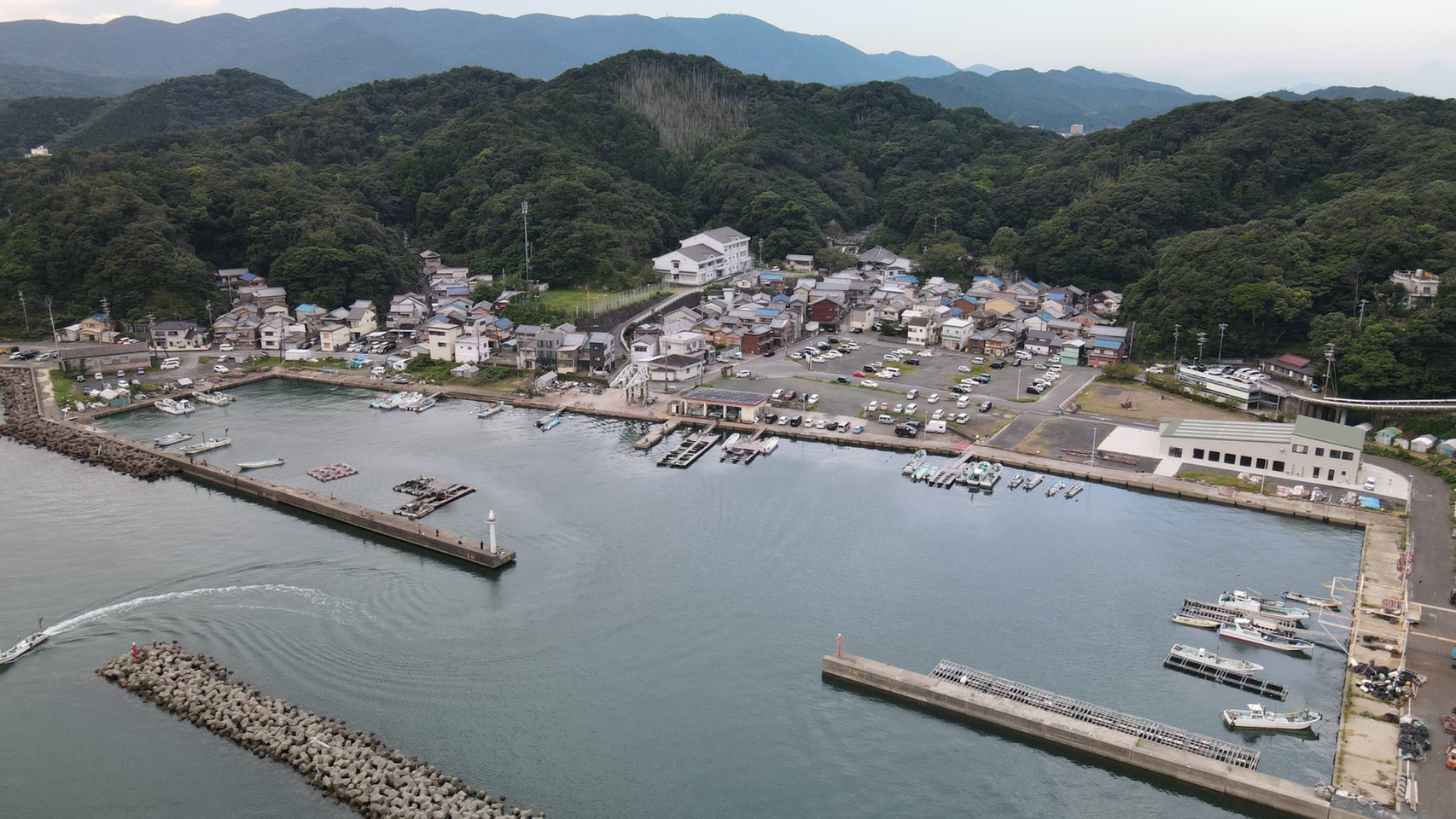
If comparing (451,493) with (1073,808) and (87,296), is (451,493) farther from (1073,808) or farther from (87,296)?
(87,296)

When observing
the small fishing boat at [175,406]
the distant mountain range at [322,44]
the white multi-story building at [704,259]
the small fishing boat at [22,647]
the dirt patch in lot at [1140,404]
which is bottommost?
the small fishing boat at [22,647]

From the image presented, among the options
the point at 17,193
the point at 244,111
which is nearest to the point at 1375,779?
the point at 17,193

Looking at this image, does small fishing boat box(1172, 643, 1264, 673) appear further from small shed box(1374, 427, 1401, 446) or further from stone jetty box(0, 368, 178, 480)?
stone jetty box(0, 368, 178, 480)

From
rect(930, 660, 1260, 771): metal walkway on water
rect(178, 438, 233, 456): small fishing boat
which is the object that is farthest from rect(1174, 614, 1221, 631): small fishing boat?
rect(178, 438, 233, 456): small fishing boat

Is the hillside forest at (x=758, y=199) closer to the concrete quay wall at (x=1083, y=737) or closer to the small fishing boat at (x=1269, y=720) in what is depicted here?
the small fishing boat at (x=1269, y=720)

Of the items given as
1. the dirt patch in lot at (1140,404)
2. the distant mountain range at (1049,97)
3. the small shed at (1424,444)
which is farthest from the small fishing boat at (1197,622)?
the distant mountain range at (1049,97)
